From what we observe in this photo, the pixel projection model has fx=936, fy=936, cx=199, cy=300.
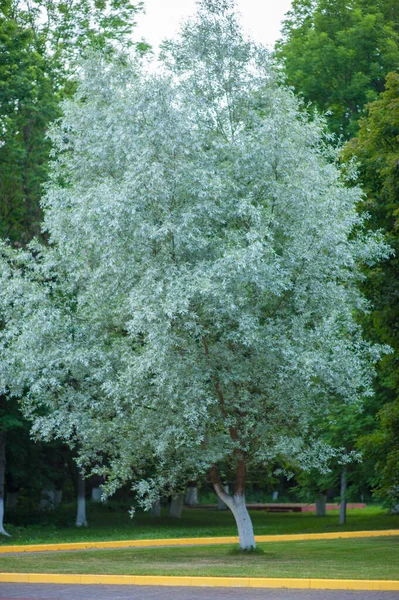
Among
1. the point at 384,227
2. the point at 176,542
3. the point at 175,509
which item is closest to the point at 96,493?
the point at 175,509

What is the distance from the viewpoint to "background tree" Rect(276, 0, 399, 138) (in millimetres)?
35219

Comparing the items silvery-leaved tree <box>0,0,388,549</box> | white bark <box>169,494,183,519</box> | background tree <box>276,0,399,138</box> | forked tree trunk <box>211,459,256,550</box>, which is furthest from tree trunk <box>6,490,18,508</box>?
forked tree trunk <box>211,459,256,550</box>

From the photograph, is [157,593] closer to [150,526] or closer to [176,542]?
[176,542]

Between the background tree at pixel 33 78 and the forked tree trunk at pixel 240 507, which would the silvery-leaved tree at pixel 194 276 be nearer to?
the forked tree trunk at pixel 240 507

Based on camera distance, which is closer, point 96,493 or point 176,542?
point 176,542

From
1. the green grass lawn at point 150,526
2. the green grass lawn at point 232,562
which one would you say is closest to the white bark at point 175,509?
the green grass lawn at point 150,526

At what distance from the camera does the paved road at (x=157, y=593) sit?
12586mm

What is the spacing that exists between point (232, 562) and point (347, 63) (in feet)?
75.5

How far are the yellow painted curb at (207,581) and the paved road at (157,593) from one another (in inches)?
17.0

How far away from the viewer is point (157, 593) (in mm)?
13359

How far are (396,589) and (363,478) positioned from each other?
20917 millimetres

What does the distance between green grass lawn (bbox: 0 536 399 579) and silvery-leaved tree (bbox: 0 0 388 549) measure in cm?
151

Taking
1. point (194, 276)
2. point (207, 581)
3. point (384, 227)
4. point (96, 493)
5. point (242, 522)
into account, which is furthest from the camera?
point (96, 493)

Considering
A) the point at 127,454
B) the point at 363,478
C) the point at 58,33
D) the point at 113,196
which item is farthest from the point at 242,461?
the point at 58,33
